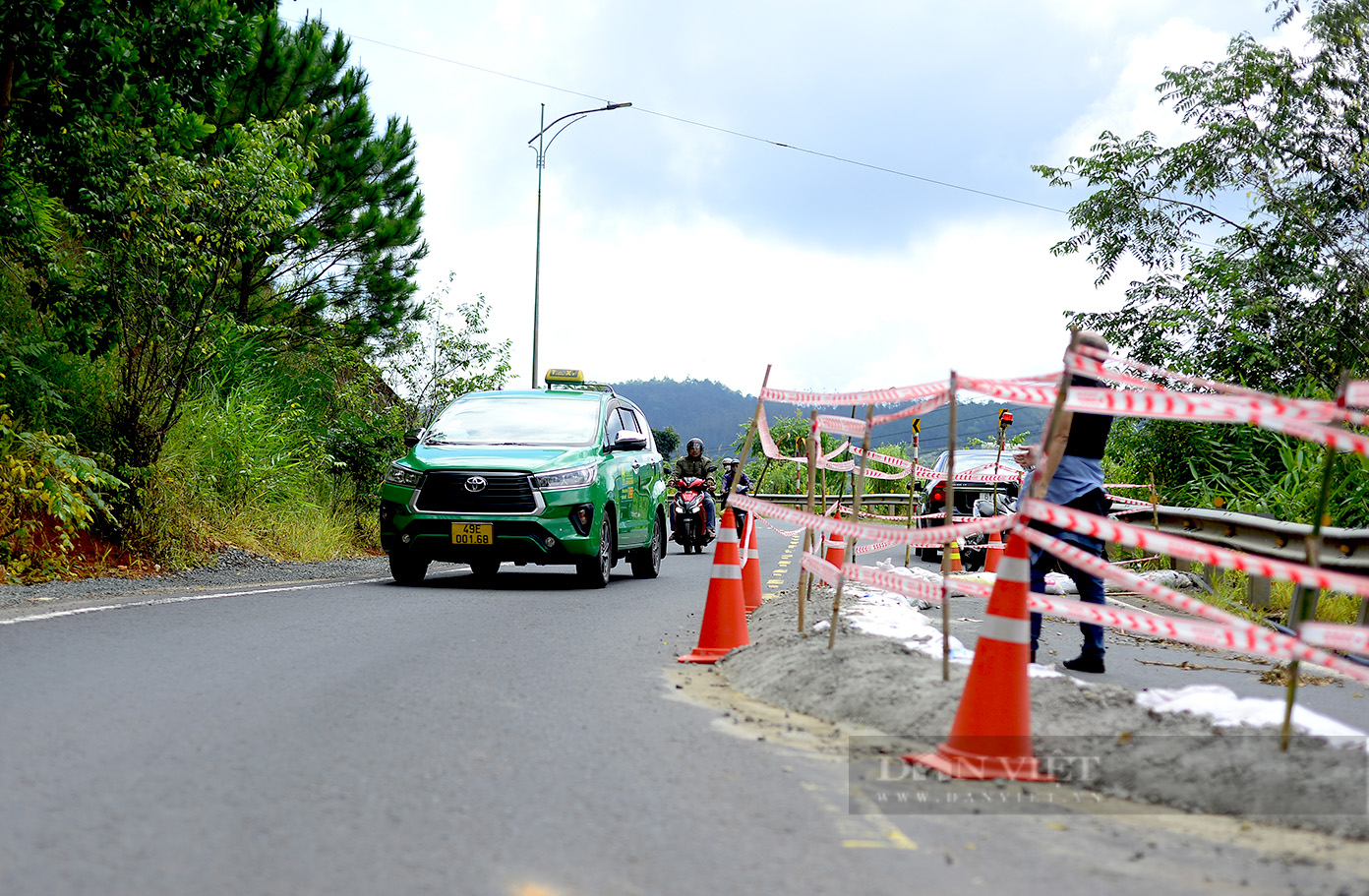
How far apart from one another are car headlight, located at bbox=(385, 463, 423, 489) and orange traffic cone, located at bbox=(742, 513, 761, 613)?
319cm

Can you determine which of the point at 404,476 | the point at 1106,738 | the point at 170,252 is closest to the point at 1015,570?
the point at 1106,738

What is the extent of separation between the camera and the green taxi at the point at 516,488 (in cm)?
1123

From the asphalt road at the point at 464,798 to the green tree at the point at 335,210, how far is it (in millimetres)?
13374

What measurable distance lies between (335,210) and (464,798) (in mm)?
17519

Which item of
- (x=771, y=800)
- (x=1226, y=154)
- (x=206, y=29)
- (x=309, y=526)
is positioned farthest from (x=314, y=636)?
(x=1226, y=154)

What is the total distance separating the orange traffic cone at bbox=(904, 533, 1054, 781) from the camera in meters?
4.54

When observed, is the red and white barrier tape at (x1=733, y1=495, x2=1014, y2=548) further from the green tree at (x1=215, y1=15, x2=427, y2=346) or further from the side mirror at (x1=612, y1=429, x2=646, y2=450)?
the green tree at (x1=215, y1=15, x2=427, y2=346)

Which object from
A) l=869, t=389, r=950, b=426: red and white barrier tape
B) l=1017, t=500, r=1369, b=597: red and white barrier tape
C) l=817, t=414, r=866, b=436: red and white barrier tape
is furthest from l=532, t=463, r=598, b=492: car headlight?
l=1017, t=500, r=1369, b=597: red and white barrier tape

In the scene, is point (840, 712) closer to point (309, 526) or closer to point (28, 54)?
point (28, 54)

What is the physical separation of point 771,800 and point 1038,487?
199 centimetres

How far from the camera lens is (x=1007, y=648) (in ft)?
15.2

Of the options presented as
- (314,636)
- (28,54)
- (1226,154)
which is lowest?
(314,636)

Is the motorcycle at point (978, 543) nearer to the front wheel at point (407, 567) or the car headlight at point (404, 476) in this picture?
the front wheel at point (407, 567)

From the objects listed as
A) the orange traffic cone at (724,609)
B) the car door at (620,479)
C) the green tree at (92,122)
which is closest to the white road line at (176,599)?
Answer: the car door at (620,479)
